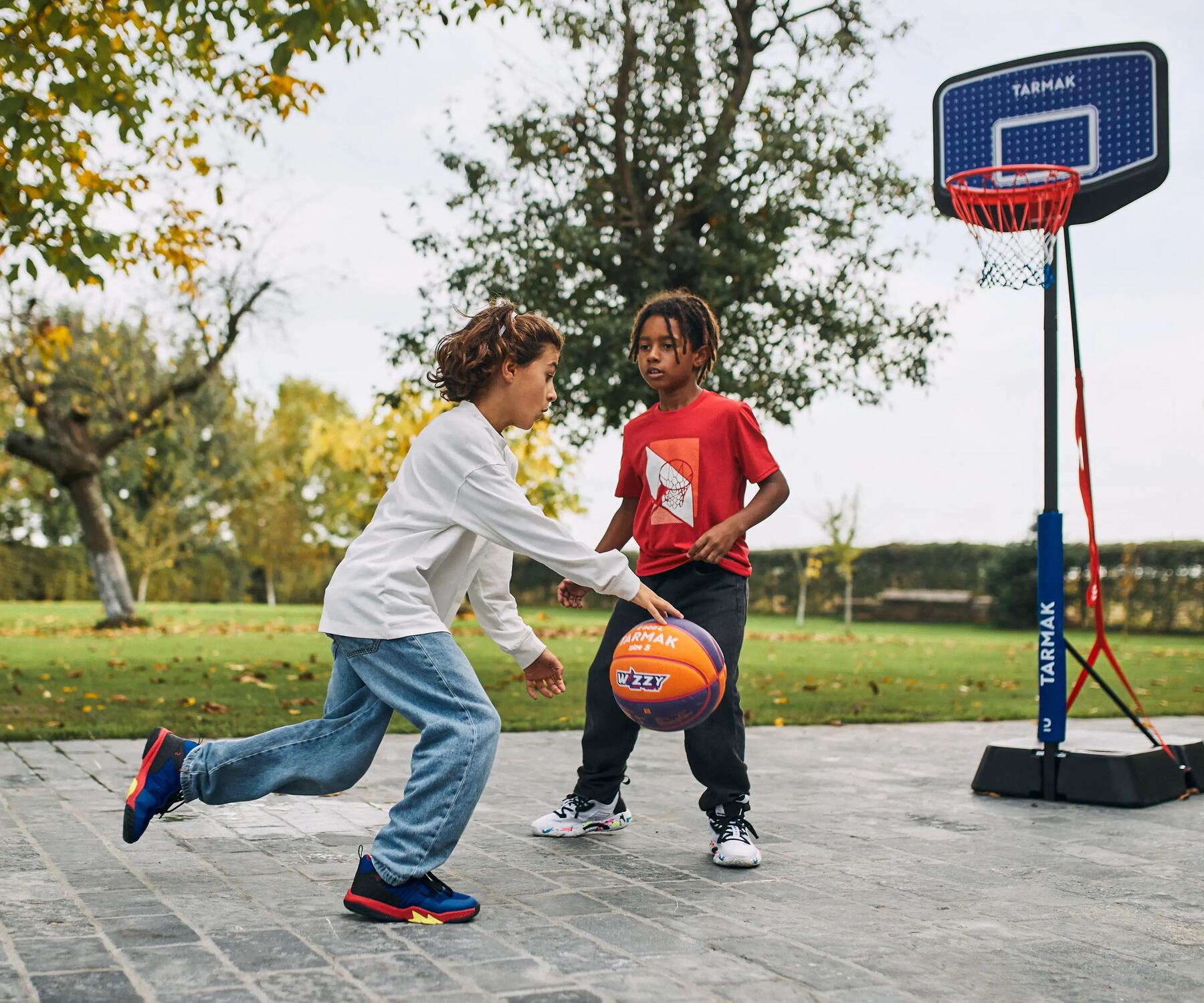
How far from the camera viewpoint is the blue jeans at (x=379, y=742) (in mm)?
3475

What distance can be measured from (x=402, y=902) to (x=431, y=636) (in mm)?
751

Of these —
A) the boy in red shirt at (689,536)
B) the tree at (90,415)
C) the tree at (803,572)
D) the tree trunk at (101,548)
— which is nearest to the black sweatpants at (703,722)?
the boy in red shirt at (689,536)

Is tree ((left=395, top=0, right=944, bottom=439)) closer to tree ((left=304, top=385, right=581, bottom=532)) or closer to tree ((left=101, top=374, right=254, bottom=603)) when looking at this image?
tree ((left=304, top=385, right=581, bottom=532))

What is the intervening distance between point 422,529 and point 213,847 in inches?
63.8

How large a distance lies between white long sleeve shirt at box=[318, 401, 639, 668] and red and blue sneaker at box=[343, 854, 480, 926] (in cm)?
69

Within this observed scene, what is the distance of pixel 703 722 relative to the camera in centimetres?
444

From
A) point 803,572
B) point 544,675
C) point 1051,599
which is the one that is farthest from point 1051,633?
point 803,572

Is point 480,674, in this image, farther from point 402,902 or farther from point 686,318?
point 402,902

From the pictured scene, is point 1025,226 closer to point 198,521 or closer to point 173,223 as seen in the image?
point 173,223

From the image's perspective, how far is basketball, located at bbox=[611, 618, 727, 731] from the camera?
13.3 ft

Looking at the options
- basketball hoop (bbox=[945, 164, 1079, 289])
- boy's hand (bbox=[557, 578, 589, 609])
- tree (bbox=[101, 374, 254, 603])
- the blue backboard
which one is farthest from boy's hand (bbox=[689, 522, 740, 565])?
tree (bbox=[101, 374, 254, 603])

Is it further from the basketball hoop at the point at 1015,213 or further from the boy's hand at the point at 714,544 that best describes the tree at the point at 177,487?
the boy's hand at the point at 714,544

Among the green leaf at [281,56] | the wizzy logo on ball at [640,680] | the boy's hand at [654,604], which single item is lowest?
the wizzy logo on ball at [640,680]

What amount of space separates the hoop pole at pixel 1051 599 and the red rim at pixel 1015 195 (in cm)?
51
